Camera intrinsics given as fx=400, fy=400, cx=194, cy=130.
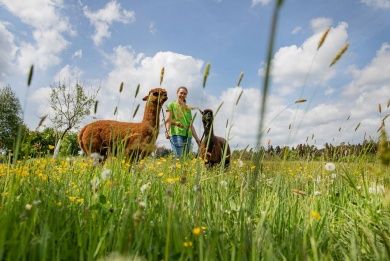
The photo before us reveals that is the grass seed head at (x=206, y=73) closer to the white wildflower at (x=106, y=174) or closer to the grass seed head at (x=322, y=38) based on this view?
the grass seed head at (x=322, y=38)

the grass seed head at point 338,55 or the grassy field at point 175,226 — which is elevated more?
the grass seed head at point 338,55

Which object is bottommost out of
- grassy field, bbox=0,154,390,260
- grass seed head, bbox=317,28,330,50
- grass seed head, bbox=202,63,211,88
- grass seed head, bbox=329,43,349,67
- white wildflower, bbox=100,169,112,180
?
grassy field, bbox=0,154,390,260

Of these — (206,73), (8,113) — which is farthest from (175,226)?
(8,113)

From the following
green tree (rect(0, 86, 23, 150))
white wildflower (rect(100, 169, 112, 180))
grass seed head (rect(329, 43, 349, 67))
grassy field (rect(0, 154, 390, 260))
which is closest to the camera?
grassy field (rect(0, 154, 390, 260))

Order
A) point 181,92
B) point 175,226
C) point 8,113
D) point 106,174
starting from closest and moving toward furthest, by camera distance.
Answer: point 175,226
point 106,174
point 181,92
point 8,113

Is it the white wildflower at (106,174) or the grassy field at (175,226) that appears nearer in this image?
the grassy field at (175,226)

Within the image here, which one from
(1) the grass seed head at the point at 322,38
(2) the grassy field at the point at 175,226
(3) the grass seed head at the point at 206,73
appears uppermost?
(1) the grass seed head at the point at 322,38

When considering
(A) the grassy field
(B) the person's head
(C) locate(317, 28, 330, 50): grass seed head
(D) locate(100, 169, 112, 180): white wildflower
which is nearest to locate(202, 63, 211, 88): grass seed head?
(A) the grassy field

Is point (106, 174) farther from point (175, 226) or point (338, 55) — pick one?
point (338, 55)

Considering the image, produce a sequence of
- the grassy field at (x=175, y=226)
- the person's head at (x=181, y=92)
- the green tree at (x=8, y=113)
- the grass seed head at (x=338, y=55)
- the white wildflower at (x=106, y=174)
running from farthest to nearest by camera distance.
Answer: the green tree at (x=8, y=113) → the person's head at (x=181, y=92) → the white wildflower at (x=106, y=174) → the grass seed head at (x=338, y=55) → the grassy field at (x=175, y=226)

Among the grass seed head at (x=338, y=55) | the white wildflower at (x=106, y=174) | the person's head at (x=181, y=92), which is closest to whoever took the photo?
the grass seed head at (x=338, y=55)

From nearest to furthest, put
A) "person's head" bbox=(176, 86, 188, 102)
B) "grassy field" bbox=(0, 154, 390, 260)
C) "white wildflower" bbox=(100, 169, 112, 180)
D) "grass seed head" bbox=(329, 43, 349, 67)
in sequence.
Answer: "grassy field" bbox=(0, 154, 390, 260) → "grass seed head" bbox=(329, 43, 349, 67) → "white wildflower" bbox=(100, 169, 112, 180) → "person's head" bbox=(176, 86, 188, 102)

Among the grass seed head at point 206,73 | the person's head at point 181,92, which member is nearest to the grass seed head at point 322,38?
the grass seed head at point 206,73

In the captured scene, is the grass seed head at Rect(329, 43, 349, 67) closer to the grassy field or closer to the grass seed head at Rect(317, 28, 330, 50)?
the grass seed head at Rect(317, 28, 330, 50)
